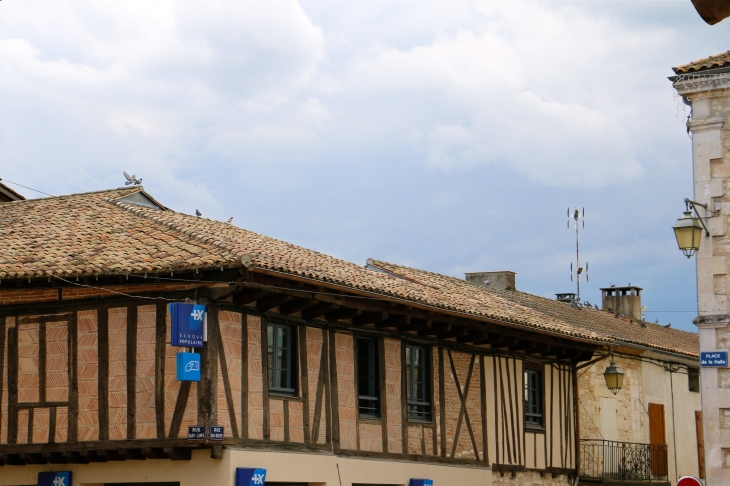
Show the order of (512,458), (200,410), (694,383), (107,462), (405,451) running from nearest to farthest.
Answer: (200,410) < (107,462) < (405,451) < (512,458) < (694,383)

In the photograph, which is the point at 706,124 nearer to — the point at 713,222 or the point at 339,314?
the point at 713,222

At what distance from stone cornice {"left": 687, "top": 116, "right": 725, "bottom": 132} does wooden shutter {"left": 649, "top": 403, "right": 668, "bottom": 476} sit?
1119 centimetres

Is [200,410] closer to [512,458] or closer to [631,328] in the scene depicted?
[512,458]

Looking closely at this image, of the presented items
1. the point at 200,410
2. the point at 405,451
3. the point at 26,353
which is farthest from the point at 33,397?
the point at 405,451

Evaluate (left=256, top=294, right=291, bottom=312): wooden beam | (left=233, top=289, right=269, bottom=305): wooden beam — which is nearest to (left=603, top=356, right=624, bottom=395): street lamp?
(left=256, top=294, right=291, bottom=312): wooden beam

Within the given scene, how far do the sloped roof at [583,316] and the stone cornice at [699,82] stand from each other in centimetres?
697

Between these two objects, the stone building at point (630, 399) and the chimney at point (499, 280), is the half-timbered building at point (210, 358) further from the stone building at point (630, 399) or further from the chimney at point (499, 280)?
the chimney at point (499, 280)

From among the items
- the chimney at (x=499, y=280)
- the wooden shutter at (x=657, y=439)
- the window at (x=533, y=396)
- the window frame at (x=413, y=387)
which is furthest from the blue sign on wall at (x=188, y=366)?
the chimney at (x=499, y=280)

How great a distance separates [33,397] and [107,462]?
145 centimetres

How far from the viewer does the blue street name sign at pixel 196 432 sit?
493 inches

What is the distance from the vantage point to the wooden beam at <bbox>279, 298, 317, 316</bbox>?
1408cm

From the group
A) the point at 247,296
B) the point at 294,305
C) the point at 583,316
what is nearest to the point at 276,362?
the point at 294,305

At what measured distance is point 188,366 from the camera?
12477 mm

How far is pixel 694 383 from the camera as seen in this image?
1041 inches
